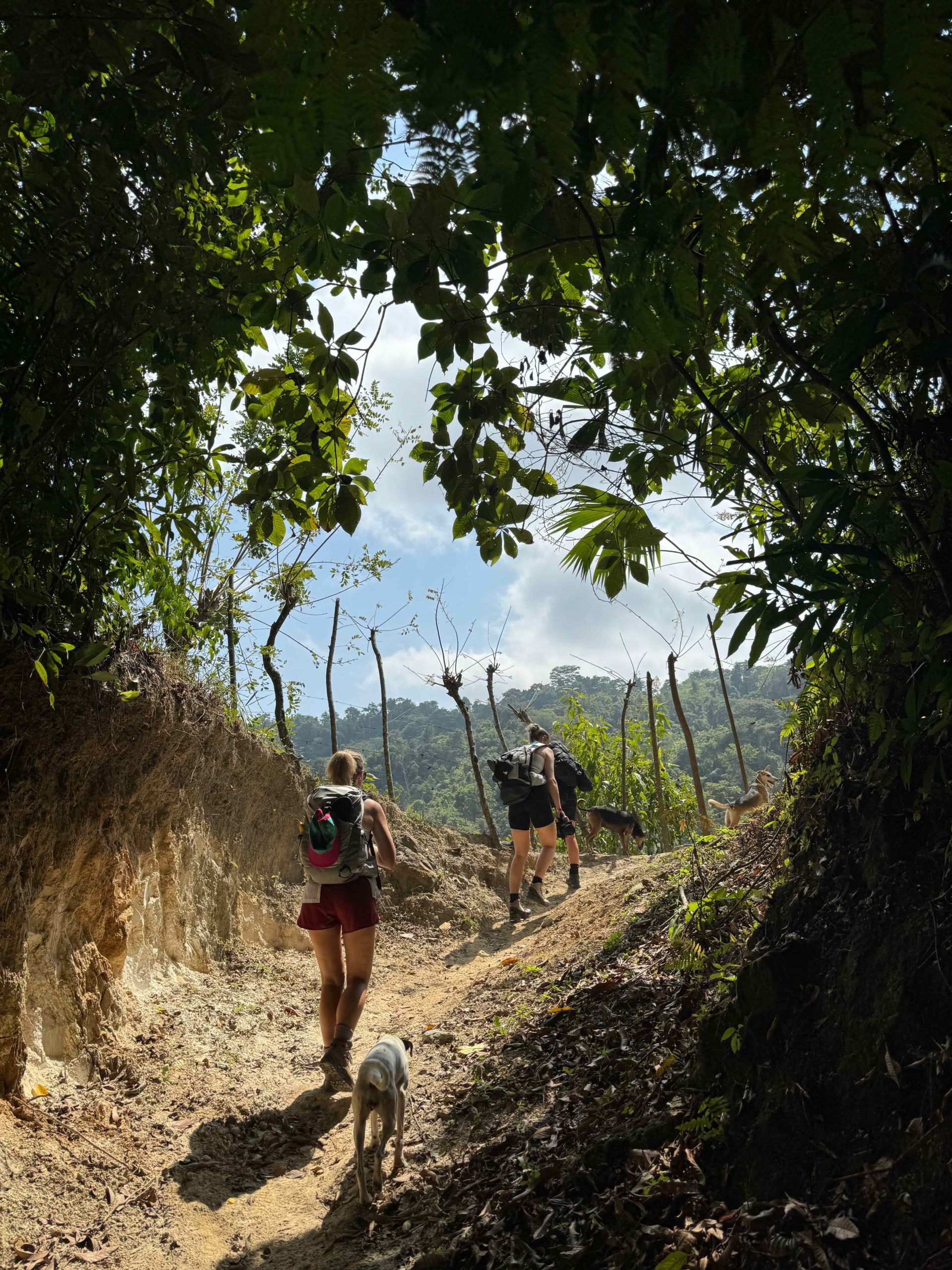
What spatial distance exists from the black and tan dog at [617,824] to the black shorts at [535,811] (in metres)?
4.34

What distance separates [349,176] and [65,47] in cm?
69

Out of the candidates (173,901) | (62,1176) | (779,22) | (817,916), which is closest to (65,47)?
(779,22)

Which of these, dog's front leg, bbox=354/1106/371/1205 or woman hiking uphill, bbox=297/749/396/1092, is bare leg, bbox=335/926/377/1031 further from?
dog's front leg, bbox=354/1106/371/1205

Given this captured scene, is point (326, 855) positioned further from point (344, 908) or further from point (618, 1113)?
point (618, 1113)

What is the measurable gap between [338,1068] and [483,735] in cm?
6398

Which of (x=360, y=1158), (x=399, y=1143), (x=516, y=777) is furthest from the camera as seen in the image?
(x=516, y=777)

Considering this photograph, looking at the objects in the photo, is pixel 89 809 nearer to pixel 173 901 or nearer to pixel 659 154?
pixel 173 901

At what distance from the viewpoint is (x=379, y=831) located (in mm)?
4820

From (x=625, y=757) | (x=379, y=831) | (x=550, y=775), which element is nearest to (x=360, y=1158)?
(x=379, y=831)

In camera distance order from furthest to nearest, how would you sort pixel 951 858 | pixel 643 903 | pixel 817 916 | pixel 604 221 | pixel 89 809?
pixel 643 903 → pixel 89 809 → pixel 817 916 → pixel 951 858 → pixel 604 221

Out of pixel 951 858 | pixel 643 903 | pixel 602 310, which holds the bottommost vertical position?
pixel 643 903

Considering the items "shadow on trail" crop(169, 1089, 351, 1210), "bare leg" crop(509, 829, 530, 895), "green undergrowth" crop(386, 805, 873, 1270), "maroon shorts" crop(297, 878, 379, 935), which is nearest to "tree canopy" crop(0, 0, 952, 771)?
"green undergrowth" crop(386, 805, 873, 1270)

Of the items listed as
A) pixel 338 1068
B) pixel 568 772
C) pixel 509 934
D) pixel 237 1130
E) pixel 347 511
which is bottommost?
pixel 509 934

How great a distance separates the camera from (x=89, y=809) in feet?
14.9
